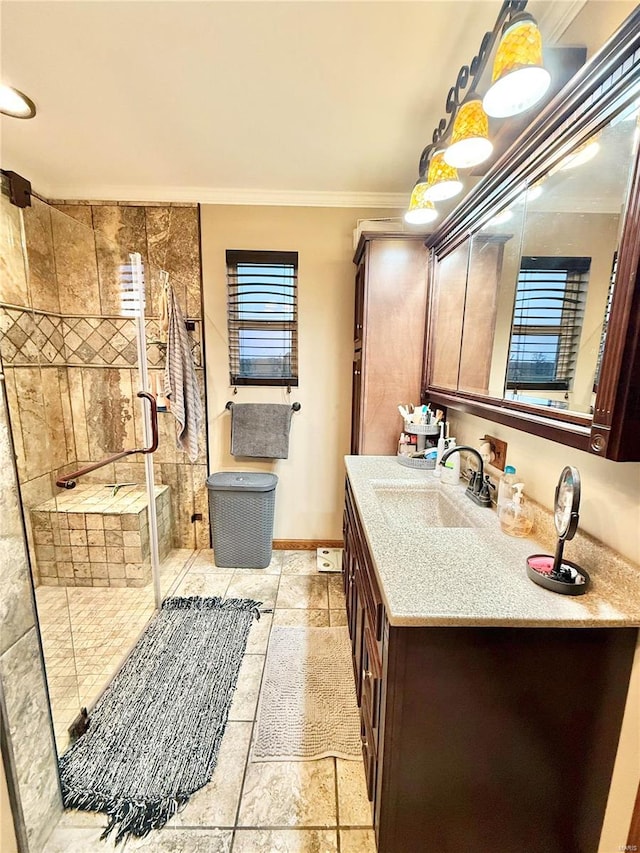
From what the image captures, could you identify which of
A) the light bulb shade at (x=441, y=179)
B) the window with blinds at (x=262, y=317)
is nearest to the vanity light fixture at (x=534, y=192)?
the light bulb shade at (x=441, y=179)

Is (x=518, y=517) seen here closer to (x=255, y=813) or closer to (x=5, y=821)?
(x=255, y=813)

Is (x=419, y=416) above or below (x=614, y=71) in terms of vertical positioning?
below

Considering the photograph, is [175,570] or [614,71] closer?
[614,71]

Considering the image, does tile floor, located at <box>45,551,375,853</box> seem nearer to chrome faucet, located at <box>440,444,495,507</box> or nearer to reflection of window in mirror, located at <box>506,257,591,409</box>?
chrome faucet, located at <box>440,444,495,507</box>

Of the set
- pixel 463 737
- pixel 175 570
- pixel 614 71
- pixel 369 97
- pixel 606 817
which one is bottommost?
pixel 175 570

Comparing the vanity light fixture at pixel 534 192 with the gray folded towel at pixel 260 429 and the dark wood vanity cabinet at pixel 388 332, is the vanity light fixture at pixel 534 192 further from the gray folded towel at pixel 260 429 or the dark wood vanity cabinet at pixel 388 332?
the gray folded towel at pixel 260 429

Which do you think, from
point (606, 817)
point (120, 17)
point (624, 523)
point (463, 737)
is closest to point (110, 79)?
point (120, 17)

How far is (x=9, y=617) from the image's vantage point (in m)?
0.97

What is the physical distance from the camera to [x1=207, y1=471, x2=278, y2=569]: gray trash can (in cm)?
240

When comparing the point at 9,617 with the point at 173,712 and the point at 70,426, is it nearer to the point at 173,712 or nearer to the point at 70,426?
the point at 173,712

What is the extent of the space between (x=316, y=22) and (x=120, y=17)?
2.16 feet

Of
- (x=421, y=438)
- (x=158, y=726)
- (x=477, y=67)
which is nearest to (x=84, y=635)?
(x=158, y=726)

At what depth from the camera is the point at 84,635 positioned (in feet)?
5.95

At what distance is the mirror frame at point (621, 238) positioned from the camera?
69cm
